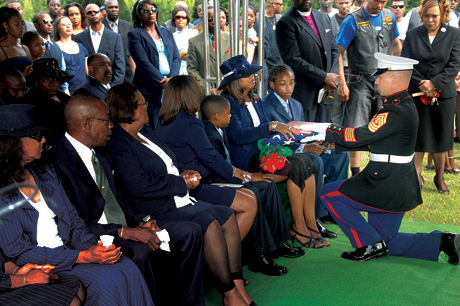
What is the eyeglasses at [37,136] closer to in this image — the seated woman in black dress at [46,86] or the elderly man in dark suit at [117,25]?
the seated woman in black dress at [46,86]

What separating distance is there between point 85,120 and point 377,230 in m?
2.29

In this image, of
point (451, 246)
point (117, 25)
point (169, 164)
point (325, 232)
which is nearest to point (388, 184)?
point (451, 246)

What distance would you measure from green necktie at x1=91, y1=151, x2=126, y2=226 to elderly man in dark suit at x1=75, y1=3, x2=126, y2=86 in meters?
3.75

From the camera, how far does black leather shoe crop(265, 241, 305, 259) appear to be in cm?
348

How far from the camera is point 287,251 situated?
3494mm

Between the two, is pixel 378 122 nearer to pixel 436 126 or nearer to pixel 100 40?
pixel 436 126

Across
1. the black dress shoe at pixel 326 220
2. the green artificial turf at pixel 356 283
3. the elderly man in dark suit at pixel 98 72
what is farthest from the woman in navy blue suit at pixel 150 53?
the green artificial turf at pixel 356 283

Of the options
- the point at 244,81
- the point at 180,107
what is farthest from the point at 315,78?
the point at 180,107

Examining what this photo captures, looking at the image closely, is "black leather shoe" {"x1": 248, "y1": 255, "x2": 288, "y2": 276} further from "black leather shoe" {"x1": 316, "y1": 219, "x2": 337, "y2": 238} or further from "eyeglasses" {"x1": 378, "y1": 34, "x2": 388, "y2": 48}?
"eyeglasses" {"x1": 378, "y1": 34, "x2": 388, "y2": 48}

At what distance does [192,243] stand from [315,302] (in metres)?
0.90

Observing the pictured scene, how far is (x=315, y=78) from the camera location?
4723 mm

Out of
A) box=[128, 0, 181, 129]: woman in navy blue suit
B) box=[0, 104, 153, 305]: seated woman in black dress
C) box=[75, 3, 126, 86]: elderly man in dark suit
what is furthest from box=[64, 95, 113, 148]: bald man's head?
box=[75, 3, 126, 86]: elderly man in dark suit

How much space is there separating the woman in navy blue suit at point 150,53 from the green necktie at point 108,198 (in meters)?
2.69

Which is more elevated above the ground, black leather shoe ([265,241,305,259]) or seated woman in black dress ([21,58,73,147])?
seated woman in black dress ([21,58,73,147])
